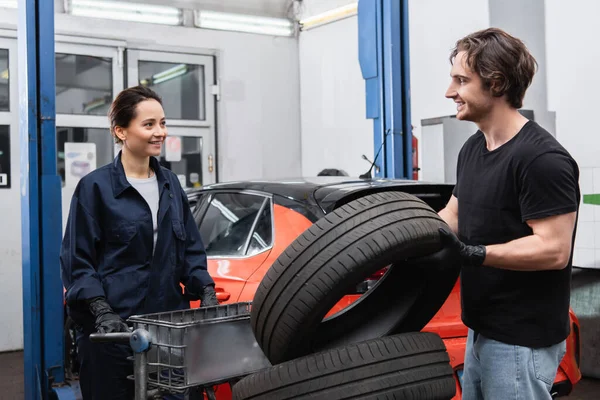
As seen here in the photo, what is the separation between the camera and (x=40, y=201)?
12.1ft

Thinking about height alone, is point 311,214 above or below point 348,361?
above

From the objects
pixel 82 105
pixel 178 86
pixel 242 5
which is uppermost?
pixel 242 5

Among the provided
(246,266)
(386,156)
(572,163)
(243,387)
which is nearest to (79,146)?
(386,156)

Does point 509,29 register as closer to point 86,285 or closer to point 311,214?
point 311,214

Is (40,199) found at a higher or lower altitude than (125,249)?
higher

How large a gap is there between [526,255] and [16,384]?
4898mm

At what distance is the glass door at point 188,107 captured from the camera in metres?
7.82

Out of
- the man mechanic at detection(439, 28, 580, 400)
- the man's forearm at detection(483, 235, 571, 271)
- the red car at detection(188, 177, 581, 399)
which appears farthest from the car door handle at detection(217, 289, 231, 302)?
the man's forearm at detection(483, 235, 571, 271)

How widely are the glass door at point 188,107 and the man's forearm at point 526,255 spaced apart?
20.5 feet

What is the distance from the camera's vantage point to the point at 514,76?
6.50ft

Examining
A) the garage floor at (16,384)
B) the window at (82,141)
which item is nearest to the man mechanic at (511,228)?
the garage floor at (16,384)

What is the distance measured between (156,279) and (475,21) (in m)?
4.47

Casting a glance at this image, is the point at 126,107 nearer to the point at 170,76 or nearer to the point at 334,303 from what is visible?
the point at 334,303

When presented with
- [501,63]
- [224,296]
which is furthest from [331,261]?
[224,296]
